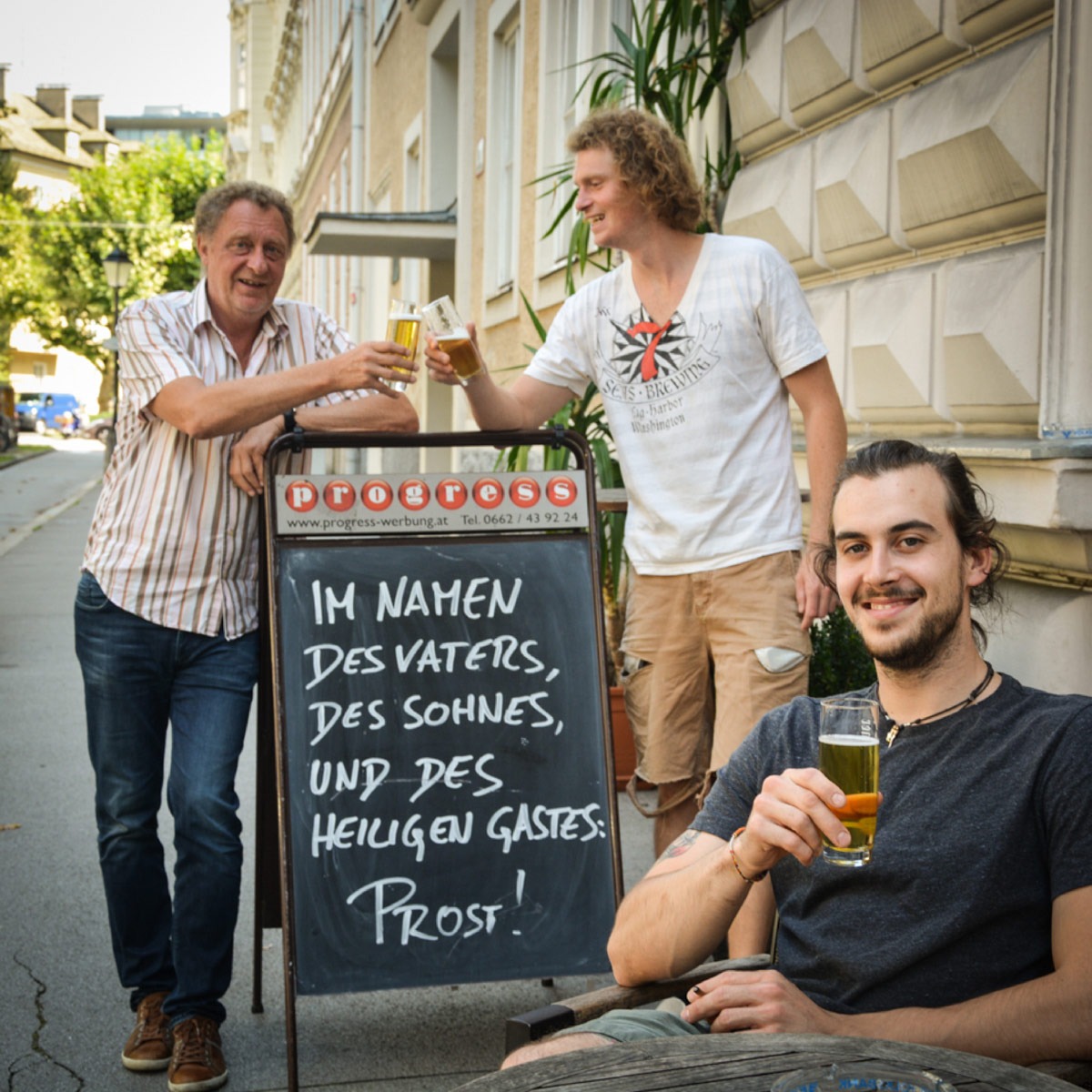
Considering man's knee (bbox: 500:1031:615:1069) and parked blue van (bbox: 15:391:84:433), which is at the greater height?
parked blue van (bbox: 15:391:84:433)

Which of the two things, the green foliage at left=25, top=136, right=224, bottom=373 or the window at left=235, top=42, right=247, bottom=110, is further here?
the green foliage at left=25, top=136, right=224, bottom=373

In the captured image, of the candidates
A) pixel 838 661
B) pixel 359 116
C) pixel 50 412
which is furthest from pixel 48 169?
pixel 838 661

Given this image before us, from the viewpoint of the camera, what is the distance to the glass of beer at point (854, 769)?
186 cm

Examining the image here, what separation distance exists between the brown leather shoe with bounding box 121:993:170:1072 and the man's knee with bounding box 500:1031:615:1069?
1.83m

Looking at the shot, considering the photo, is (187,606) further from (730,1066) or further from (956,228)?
(956,228)

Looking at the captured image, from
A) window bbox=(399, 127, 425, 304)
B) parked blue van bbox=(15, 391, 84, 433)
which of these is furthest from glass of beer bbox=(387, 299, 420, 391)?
parked blue van bbox=(15, 391, 84, 433)

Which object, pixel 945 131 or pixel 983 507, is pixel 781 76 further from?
pixel 983 507

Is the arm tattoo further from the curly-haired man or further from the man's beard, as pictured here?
the curly-haired man

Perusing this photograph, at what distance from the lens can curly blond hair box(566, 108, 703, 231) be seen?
11.4ft

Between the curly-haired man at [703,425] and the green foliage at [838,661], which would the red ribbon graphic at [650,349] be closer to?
the curly-haired man at [703,425]

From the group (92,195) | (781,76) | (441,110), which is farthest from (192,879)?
(92,195)

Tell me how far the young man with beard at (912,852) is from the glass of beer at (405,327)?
132cm

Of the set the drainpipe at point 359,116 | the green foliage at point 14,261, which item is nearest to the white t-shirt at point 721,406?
the drainpipe at point 359,116

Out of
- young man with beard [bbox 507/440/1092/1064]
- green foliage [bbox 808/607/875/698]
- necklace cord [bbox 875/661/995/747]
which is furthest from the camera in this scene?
green foliage [bbox 808/607/875/698]
